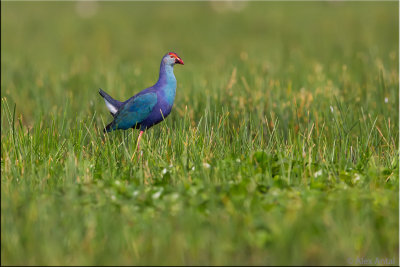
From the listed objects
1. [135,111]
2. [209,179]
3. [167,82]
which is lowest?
[209,179]

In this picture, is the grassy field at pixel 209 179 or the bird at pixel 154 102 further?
the bird at pixel 154 102

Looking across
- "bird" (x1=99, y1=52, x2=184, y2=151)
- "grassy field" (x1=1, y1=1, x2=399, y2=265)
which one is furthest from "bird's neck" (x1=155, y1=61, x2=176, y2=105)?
"grassy field" (x1=1, y1=1, x2=399, y2=265)

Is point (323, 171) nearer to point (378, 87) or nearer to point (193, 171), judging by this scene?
point (193, 171)

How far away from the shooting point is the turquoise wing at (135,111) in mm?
5320

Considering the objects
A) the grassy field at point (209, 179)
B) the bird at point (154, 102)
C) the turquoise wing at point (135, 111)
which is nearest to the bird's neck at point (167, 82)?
the bird at point (154, 102)

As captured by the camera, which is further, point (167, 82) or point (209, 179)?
point (167, 82)

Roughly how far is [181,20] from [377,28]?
566 cm

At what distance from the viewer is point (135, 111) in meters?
5.37

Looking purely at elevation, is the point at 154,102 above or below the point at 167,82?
below

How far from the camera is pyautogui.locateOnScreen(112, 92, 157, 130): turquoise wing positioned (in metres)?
5.32

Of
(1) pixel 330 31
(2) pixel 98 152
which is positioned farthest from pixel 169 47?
(2) pixel 98 152

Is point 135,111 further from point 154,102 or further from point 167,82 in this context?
point 167,82

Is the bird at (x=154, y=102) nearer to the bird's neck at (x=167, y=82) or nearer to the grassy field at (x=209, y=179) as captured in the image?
the bird's neck at (x=167, y=82)

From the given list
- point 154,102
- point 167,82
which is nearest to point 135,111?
point 154,102
